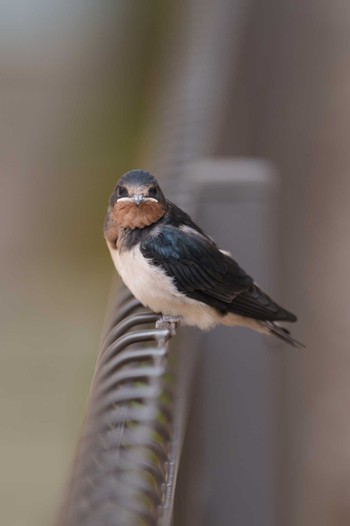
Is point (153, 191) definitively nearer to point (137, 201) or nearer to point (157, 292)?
point (137, 201)

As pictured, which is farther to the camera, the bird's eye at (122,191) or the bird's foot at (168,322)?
the bird's eye at (122,191)

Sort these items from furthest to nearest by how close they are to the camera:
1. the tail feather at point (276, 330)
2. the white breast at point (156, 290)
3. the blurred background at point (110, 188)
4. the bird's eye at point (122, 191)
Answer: the blurred background at point (110, 188), the tail feather at point (276, 330), the bird's eye at point (122, 191), the white breast at point (156, 290)

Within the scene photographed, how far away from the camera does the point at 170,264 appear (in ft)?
8.09

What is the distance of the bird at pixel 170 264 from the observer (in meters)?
2.39

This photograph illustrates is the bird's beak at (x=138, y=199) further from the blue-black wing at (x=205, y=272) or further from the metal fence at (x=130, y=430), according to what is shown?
the metal fence at (x=130, y=430)

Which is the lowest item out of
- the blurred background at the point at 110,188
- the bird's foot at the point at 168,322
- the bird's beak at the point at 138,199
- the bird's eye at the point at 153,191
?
the bird's foot at the point at 168,322

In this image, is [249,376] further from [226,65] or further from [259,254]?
[226,65]

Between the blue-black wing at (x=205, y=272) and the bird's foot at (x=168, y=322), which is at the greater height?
the blue-black wing at (x=205, y=272)

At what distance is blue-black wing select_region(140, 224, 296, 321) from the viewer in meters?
2.45

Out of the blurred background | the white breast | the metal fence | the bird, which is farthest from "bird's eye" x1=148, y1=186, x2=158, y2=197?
the blurred background

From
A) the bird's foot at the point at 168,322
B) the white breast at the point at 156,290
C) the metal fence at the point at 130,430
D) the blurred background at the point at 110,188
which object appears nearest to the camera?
the metal fence at the point at 130,430

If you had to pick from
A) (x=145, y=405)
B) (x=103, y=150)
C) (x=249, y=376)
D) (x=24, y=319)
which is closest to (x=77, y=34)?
(x=103, y=150)

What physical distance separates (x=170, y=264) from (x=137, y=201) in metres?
0.18

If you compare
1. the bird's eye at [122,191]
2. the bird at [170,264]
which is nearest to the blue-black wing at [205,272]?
the bird at [170,264]
